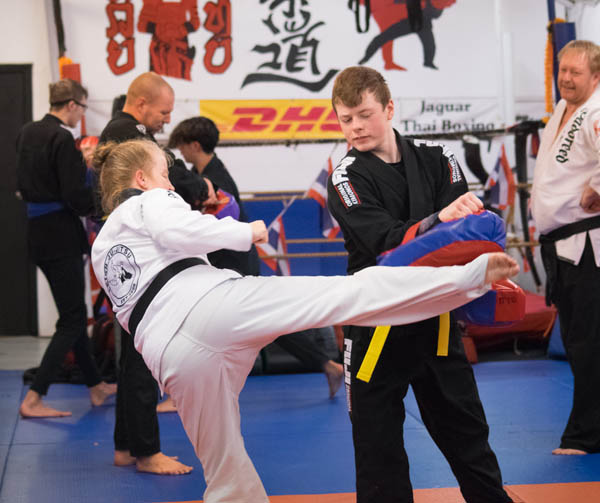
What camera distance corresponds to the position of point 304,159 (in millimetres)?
6938

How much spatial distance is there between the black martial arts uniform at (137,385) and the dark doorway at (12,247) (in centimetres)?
429

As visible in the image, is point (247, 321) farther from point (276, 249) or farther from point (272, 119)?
point (272, 119)

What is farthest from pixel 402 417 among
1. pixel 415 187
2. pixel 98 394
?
pixel 98 394

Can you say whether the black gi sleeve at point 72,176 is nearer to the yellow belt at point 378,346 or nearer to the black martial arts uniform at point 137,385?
the black martial arts uniform at point 137,385

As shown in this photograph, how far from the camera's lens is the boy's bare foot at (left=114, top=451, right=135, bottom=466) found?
3443 mm

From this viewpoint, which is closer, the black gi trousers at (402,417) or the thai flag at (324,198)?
the black gi trousers at (402,417)

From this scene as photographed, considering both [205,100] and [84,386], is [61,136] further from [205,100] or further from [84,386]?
[205,100]

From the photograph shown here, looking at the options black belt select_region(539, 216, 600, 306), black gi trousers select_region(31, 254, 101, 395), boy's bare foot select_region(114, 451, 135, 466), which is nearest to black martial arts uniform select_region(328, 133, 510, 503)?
black belt select_region(539, 216, 600, 306)

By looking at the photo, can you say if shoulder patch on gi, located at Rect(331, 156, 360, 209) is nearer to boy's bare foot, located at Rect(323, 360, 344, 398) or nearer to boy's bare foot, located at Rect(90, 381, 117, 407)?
boy's bare foot, located at Rect(323, 360, 344, 398)

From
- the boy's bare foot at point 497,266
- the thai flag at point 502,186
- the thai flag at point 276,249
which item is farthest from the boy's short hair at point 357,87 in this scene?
the thai flag at point 502,186

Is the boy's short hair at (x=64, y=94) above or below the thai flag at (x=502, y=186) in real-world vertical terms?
above

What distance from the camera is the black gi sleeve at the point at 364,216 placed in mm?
2238

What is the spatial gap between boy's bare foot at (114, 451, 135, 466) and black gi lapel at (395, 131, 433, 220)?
191 centimetres

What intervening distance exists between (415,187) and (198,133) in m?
2.11
